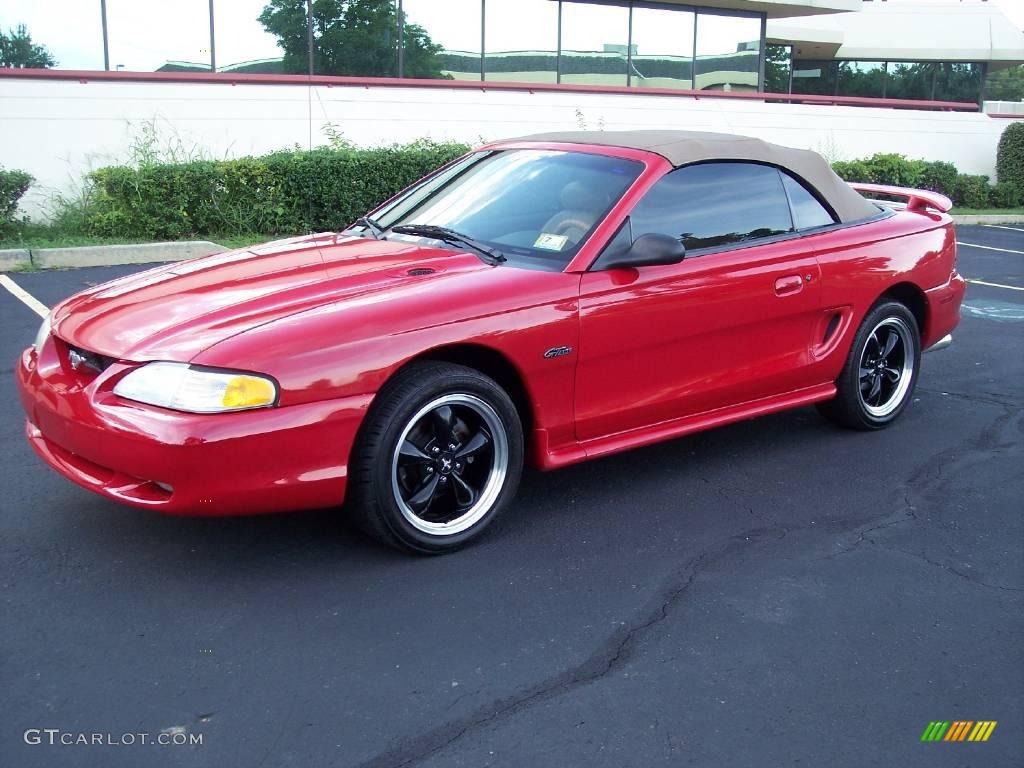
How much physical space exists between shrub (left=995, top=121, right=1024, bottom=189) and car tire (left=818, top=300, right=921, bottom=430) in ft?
54.9

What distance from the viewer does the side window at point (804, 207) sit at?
531cm

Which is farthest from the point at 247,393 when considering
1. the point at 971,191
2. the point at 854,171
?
the point at 971,191

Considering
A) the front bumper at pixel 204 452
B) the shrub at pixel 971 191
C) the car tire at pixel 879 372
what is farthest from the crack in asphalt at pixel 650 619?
the shrub at pixel 971 191

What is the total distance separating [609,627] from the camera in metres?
3.57

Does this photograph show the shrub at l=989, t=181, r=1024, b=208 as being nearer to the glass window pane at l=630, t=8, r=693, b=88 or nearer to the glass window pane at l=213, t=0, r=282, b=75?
the glass window pane at l=630, t=8, r=693, b=88

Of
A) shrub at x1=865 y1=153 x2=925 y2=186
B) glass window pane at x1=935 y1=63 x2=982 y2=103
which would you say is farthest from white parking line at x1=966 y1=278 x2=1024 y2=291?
glass window pane at x1=935 y1=63 x2=982 y2=103

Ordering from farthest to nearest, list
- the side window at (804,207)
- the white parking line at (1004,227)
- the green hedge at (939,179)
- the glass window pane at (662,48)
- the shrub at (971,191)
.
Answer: the shrub at (971,191) → the glass window pane at (662,48) → the green hedge at (939,179) → the white parking line at (1004,227) → the side window at (804,207)

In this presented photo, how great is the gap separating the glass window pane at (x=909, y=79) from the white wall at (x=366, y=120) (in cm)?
878

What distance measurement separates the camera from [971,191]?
19.9 metres

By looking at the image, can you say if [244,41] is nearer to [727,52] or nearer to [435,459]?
[727,52]

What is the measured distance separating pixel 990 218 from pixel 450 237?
16051mm

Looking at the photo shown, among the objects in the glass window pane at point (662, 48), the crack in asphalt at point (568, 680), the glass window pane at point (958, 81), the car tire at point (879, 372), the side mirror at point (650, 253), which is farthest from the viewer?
the glass window pane at point (958, 81)

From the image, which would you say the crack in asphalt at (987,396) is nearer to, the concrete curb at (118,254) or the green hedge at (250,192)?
the concrete curb at (118,254)

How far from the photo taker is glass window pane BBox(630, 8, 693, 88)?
19453 millimetres
